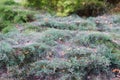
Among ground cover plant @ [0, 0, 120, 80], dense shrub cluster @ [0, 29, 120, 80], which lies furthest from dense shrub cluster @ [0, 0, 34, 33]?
dense shrub cluster @ [0, 29, 120, 80]

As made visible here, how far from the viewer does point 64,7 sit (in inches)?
285

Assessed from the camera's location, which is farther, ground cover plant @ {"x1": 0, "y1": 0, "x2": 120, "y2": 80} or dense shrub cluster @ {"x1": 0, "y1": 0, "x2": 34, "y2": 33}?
dense shrub cluster @ {"x1": 0, "y1": 0, "x2": 34, "y2": 33}

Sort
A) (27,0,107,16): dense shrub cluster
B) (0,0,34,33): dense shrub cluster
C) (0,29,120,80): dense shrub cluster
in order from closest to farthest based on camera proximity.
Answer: (0,29,120,80): dense shrub cluster < (0,0,34,33): dense shrub cluster < (27,0,107,16): dense shrub cluster

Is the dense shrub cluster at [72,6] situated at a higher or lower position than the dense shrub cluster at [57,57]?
higher

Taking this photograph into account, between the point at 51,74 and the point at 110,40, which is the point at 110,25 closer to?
the point at 110,40

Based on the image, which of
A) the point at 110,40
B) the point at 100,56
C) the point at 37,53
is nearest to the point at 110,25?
the point at 110,40

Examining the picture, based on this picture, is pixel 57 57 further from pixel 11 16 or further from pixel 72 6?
pixel 72 6

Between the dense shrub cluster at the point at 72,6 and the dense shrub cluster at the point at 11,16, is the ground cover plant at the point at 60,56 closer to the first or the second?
the dense shrub cluster at the point at 11,16

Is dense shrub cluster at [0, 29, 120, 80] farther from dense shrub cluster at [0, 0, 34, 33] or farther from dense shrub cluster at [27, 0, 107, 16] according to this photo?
dense shrub cluster at [27, 0, 107, 16]

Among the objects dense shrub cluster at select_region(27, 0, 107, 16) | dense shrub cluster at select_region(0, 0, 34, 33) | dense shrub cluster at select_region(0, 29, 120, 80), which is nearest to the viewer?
dense shrub cluster at select_region(0, 29, 120, 80)

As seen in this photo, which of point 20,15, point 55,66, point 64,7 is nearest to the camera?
point 55,66

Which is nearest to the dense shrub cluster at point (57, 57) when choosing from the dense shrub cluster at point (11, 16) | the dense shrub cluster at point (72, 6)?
the dense shrub cluster at point (11, 16)

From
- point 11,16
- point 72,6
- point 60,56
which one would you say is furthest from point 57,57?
point 72,6

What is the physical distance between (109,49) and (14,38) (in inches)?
72.3
